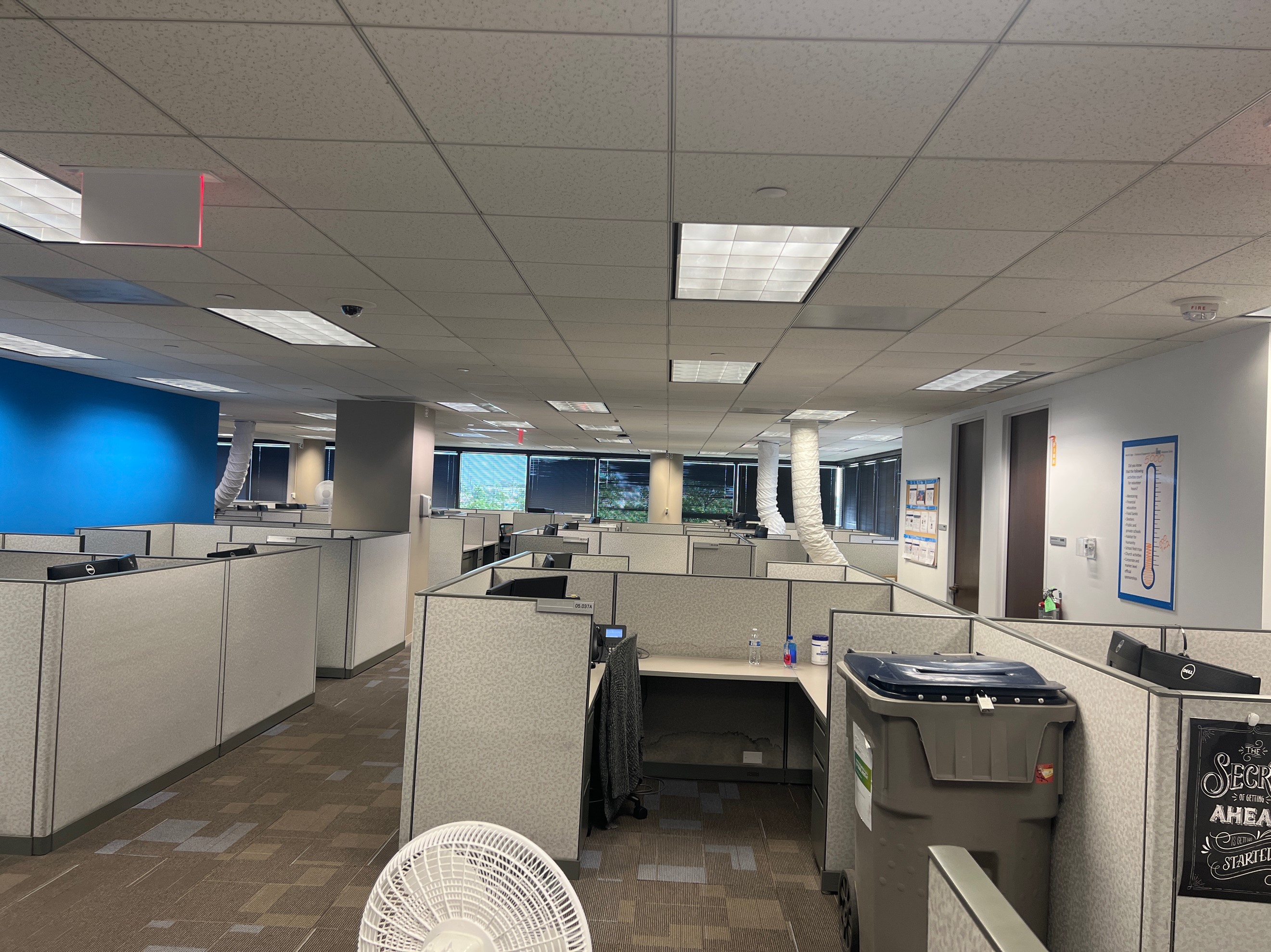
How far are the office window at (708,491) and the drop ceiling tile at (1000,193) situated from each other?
52.9ft

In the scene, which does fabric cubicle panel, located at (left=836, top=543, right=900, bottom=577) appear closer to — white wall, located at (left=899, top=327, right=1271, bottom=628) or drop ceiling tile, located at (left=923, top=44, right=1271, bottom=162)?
white wall, located at (left=899, top=327, right=1271, bottom=628)

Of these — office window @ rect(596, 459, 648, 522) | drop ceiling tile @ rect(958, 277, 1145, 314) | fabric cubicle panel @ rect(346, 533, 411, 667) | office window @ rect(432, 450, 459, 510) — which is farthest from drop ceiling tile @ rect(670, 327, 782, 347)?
office window @ rect(432, 450, 459, 510)

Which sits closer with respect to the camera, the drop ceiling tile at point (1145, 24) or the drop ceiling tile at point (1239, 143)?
the drop ceiling tile at point (1145, 24)

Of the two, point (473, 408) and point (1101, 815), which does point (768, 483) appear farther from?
point (1101, 815)

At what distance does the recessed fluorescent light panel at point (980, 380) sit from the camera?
5258mm

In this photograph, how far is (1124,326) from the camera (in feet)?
12.3

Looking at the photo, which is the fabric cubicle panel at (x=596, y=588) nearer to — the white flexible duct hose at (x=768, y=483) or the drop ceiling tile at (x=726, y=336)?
the drop ceiling tile at (x=726, y=336)

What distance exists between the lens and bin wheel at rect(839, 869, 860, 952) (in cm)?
223

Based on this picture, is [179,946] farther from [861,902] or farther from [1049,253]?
[1049,253]

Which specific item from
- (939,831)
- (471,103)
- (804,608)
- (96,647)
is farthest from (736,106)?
(96,647)

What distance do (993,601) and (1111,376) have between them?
2.49m

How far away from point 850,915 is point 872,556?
244 inches

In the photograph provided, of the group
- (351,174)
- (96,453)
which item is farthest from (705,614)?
(96,453)

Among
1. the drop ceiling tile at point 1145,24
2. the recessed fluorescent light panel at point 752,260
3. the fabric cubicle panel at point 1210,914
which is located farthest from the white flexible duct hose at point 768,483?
the drop ceiling tile at point 1145,24
